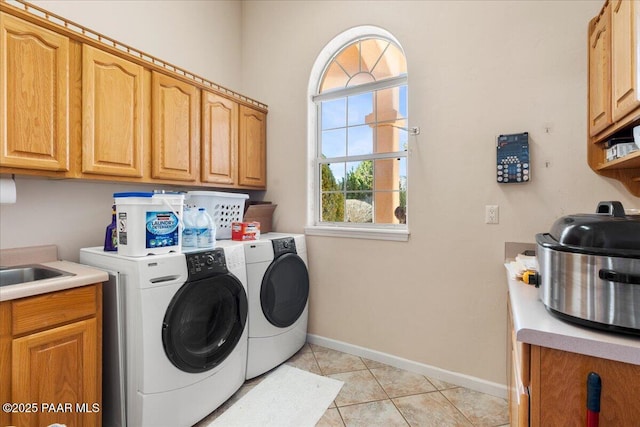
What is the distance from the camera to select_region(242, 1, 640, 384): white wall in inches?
71.1

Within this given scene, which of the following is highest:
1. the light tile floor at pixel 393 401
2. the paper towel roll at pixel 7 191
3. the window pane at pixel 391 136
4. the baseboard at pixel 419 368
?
the window pane at pixel 391 136

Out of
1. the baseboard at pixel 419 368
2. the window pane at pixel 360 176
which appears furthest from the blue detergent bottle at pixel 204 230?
the baseboard at pixel 419 368

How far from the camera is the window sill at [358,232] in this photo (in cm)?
233

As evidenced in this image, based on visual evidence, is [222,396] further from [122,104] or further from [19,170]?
[122,104]

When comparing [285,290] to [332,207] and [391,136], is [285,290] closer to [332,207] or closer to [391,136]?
[332,207]

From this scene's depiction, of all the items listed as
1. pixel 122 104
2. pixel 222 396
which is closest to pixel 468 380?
pixel 222 396

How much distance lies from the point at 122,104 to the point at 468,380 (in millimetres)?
2788

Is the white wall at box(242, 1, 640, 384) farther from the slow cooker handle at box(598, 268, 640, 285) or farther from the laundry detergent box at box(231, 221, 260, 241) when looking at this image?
the slow cooker handle at box(598, 268, 640, 285)

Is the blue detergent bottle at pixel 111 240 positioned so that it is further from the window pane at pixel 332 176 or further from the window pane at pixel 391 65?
the window pane at pixel 391 65

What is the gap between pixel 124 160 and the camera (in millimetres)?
1872

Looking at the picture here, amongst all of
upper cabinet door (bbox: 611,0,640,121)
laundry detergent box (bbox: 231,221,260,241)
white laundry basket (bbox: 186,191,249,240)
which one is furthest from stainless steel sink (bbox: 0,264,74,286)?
upper cabinet door (bbox: 611,0,640,121)

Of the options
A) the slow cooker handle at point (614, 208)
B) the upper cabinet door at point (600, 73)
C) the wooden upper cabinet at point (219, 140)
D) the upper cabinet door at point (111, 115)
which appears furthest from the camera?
the wooden upper cabinet at point (219, 140)

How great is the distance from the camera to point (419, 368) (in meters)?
2.26

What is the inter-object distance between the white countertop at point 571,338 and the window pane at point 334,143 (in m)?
2.02
